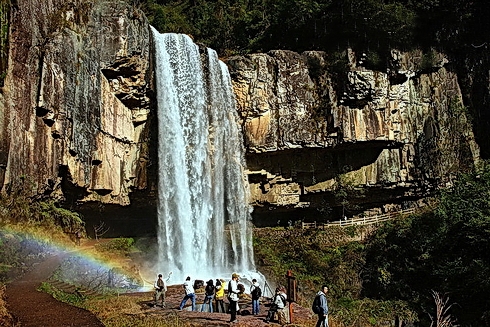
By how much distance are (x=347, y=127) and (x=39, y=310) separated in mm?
22440

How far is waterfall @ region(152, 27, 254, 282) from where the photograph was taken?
25.3 m

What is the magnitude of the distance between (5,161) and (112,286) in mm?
6145

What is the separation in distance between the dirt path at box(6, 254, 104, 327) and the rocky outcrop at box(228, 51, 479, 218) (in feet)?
57.0

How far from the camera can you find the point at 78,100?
2198 centimetres

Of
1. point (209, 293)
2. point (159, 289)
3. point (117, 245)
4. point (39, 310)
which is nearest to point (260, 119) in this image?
point (117, 245)

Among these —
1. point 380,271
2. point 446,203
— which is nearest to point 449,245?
point 446,203

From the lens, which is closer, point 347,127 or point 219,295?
point 219,295

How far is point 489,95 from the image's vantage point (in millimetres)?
31562

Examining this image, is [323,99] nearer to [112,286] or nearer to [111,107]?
[111,107]

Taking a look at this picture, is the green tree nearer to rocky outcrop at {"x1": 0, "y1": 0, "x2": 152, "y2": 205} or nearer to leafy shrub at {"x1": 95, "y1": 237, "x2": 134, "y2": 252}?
leafy shrub at {"x1": 95, "y1": 237, "x2": 134, "y2": 252}

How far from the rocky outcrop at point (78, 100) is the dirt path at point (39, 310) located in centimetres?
539

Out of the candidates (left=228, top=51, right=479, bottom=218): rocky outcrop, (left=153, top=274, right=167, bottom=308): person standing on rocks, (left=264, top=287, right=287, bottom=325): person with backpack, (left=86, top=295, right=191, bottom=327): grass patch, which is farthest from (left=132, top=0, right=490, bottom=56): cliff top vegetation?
(left=86, top=295, right=191, bottom=327): grass patch

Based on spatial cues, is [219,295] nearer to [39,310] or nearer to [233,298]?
[233,298]

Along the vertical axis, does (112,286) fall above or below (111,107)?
below
